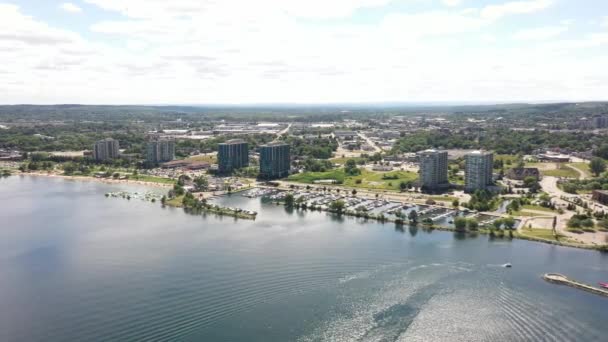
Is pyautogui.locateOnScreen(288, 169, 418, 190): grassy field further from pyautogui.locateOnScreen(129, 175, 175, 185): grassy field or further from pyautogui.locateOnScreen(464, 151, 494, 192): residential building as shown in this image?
pyautogui.locateOnScreen(129, 175, 175, 185): grassy field

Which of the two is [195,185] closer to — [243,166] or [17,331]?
[243,166]

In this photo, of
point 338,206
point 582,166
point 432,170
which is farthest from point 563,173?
point 338,206

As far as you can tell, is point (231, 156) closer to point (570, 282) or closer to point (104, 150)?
point (104, 150)

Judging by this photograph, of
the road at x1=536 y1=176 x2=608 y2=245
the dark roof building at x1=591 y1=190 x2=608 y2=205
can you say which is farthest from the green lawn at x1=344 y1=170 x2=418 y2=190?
the dark roof building at x1=591 y1=190 x2=608 y2=205

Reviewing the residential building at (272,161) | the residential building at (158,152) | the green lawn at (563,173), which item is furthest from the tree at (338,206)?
the residential building at (158,152)

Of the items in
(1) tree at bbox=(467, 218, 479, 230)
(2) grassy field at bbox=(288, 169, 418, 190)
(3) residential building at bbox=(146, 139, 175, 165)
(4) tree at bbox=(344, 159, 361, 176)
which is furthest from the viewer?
(3) residential building at bbox=(146, 139, 175, 165)

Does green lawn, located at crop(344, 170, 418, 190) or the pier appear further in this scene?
green lawn, located at crop(344, 170, 418, 190)
